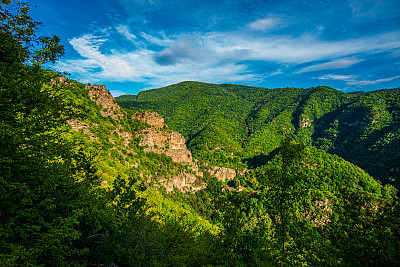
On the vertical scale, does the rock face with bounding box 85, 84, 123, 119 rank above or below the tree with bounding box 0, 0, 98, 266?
above

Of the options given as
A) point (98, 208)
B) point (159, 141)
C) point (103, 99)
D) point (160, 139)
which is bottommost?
point (98, 208)

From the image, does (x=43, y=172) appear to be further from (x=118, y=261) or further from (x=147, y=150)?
(x=147, y=150)

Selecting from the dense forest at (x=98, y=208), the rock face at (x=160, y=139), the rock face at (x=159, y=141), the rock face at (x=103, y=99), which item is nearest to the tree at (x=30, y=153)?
the dense forest at (x=98, y=208)

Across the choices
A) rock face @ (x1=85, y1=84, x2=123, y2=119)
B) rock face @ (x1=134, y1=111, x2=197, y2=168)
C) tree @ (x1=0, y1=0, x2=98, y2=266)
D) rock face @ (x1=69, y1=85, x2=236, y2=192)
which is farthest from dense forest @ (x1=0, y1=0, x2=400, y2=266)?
rock face @ (x1=134, y1=111, x2=197, y2=168)

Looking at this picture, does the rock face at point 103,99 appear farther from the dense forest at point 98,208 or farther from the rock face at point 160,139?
the dense forest at point 98,208

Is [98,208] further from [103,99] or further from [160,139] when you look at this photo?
[160,139]

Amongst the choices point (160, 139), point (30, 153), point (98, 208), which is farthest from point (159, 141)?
point (30, 153)

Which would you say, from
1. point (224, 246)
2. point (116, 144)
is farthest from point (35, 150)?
point (116, 144)

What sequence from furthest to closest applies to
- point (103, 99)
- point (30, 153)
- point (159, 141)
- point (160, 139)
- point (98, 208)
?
point (160, 139)
point (159, 141)
point (103, 99)
point (98, 208)
point (30, 153)

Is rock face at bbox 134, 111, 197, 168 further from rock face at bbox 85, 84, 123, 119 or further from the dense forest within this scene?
the dense forest

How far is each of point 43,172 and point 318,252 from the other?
1389 centimetres

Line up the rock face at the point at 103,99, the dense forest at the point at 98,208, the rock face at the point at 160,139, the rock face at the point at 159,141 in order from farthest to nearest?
the rock face at the point at 160,139 → the rock face at the point at 159,141 → the rock face at the point at 103,99 → the dense forest at the point at 98,208

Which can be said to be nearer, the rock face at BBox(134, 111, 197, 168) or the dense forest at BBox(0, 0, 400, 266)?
the dense forest at BBox(0, 0, 400, 266)

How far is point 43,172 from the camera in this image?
826cm
